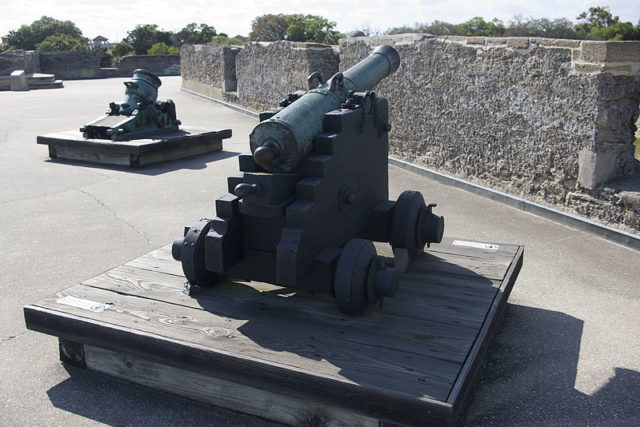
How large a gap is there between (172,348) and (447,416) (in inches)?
42.2

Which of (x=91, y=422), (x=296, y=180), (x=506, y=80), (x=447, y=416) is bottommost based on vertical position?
(x=91, y=422)

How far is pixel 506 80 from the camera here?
5.32 m

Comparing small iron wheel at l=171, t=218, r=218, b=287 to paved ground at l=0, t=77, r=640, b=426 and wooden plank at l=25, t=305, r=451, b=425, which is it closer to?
wooden plank at l=25, t=305, r=451, b=425

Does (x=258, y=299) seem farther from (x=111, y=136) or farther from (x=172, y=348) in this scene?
(x=111, y=136)

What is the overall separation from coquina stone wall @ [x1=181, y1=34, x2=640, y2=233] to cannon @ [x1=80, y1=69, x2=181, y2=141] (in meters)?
2.50

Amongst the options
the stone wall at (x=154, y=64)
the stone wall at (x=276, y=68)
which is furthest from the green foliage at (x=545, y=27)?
the stone wall at (x=276, y=68)

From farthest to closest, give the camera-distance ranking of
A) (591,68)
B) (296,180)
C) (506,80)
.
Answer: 1. (506,80)
2. (591,68)
3. (296,180)

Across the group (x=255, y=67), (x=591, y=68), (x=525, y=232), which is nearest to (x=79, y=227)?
(x=525, y=232)

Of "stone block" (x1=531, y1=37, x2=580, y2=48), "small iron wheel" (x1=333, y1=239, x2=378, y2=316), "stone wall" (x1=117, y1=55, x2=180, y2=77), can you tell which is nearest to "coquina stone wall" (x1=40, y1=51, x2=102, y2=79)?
"stone wall" (x1=117, y1=55, x2=180, y2=77)

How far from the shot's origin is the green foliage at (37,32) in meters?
54.9

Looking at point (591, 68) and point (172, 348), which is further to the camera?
point (591, 68)

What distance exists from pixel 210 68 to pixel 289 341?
37.0ft

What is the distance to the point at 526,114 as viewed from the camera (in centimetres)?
516

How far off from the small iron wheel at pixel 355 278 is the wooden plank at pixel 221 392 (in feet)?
1.57
